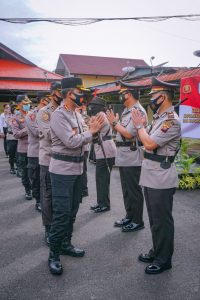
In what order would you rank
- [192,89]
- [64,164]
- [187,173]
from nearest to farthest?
[64,164] → [187,173] → [192,89]

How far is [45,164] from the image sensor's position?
3848mm

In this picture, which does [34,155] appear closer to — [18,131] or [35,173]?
[35,173]

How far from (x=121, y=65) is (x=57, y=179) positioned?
36.9 meters

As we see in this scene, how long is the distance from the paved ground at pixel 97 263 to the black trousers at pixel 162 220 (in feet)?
0.83

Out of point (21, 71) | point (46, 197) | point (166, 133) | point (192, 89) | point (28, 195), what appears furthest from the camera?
point (21, 71)

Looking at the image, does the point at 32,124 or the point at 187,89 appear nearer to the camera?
the point at 32,124

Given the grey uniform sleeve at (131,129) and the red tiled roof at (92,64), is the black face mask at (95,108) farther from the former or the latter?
the red tiled roof at (92,64)

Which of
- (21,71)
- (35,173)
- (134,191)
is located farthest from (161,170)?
(21,71)

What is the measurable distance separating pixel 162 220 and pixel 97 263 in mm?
954

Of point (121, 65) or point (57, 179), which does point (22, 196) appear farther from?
point (121, 65)

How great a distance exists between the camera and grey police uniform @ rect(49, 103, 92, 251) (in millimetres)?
3012

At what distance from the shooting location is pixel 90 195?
626 centimetres

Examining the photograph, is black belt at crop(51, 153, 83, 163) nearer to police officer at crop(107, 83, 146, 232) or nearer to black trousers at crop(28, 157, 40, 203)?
police officer at crop(107, 83, 146, 232)

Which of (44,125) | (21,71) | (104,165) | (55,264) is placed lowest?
(55,264)
